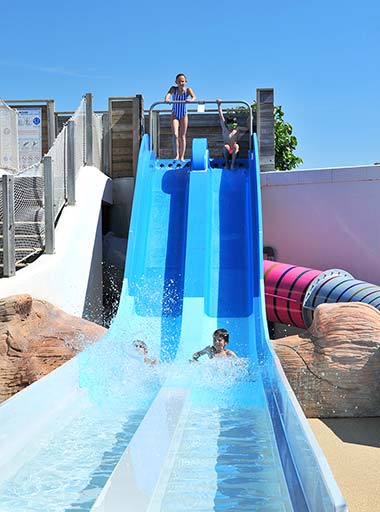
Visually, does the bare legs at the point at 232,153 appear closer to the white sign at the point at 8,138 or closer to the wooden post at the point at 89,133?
the wooden post at the point at 89,133

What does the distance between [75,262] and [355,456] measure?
14.0 feet

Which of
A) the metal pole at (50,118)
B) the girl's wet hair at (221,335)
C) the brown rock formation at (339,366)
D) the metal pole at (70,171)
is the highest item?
the metal pole at (50,118)

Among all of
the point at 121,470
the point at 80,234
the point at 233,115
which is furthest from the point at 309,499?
the point at 233,115

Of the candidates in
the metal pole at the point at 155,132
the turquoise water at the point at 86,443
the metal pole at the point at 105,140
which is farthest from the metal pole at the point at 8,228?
the metal pole at the point at 105,140

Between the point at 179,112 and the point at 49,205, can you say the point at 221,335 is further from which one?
the point at 179,112

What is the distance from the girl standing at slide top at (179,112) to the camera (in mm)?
8906

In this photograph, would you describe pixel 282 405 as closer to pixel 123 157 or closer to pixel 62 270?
pixel 62 270

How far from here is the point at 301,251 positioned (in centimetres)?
825

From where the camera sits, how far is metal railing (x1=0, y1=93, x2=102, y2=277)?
5734 millimetres

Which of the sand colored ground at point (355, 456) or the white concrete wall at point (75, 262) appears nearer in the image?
the sand colored ground at point (355, 456)

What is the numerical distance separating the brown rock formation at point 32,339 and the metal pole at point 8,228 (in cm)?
45

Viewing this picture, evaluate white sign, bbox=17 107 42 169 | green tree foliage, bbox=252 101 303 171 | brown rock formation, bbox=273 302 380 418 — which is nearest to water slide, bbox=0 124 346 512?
brown rock formation, bbox=273 302 380 418

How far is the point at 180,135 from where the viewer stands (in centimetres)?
893

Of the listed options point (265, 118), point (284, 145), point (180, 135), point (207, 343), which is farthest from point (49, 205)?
point (284, 145)
